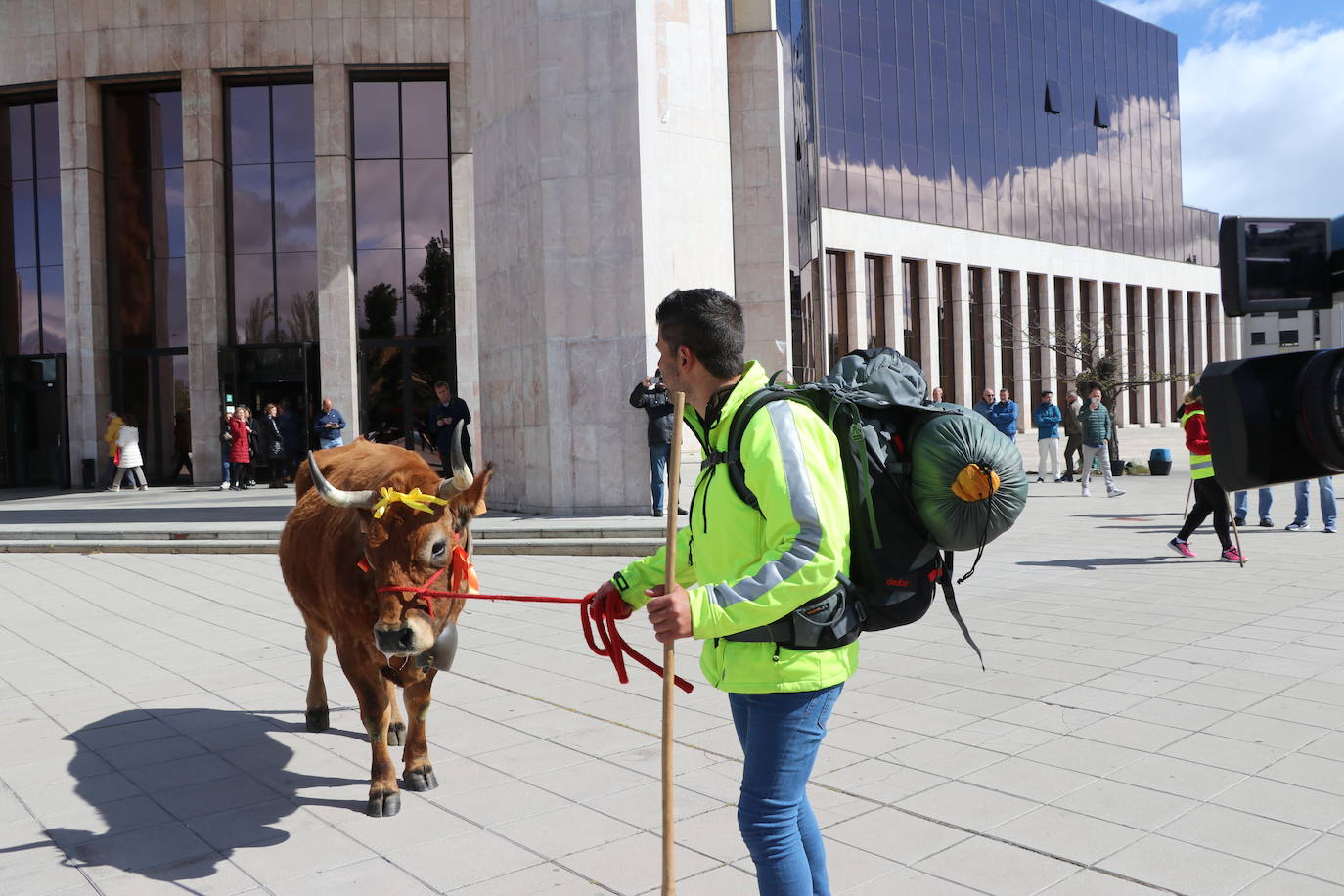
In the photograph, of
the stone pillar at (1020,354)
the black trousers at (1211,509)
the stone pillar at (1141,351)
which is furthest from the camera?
the stone pillar at (1141,351)

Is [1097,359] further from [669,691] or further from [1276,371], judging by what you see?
[669,691]

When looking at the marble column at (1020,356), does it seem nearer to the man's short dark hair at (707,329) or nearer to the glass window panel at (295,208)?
the glass window panel at (295,208)

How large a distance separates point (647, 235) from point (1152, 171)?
57957mm

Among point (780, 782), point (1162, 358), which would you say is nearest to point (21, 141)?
point (780, 782)

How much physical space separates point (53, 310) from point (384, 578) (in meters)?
27.7

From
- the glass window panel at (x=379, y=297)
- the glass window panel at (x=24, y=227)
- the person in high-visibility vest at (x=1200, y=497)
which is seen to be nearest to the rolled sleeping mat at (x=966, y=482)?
the person in high-visibility vest at (x=1200, y=497)

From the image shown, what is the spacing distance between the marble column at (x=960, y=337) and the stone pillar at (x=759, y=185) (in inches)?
945

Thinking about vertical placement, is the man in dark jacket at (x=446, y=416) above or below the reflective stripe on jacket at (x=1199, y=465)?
above

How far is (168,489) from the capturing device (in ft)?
84.5

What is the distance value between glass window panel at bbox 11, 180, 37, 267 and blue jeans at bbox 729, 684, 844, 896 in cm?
3039

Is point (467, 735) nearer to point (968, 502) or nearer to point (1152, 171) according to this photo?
point (968, 502)

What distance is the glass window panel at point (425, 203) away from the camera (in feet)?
87.0

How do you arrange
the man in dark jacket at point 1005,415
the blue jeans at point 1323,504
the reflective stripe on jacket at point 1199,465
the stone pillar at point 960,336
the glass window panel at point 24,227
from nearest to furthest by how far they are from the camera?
1. the reflective stripe on jacket at point 1199,465
2. the blue jeans at point 1323,504
3. the man in dark jacket at point 1005,415
4. the glass window panel at point 24,227
5. the stone pillar at point 960,336

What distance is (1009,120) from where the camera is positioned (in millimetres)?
54719
